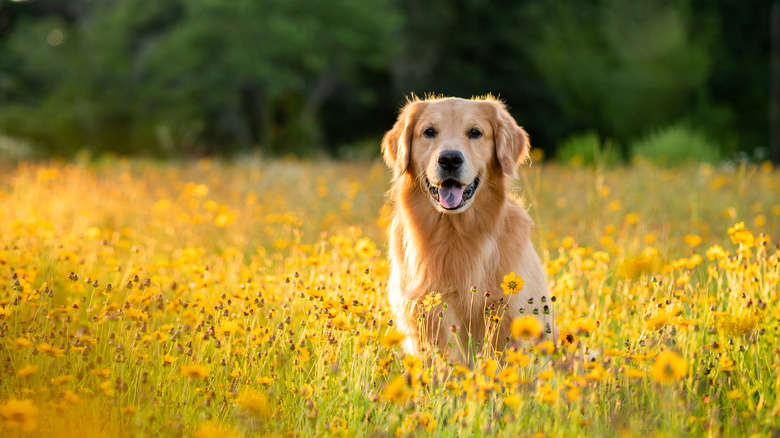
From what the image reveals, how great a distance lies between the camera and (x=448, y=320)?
2.65 metres

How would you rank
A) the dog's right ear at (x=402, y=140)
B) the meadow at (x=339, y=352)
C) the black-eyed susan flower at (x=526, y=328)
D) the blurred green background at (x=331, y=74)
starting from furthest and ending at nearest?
the blurred green background at (x=331, y=74)
the dog's right ear at (x=402, y=140)
the meadow at (x=339, y=352)
the black-eyed susan flower at (x=526, y=328)

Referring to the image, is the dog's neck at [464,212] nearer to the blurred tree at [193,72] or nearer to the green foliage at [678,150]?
the green foliage at [678,150]

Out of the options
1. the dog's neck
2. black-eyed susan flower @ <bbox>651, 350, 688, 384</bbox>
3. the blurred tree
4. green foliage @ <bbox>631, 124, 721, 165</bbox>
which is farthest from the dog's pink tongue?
the blurred tree

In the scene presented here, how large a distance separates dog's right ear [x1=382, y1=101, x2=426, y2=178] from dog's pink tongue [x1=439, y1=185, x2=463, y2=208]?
318mm

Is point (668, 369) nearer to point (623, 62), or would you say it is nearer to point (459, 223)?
point (459, 223)

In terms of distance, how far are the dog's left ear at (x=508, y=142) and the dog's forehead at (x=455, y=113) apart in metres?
0.08

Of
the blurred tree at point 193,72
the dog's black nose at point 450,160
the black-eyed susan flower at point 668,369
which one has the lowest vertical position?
the black-eyed susan flower at point 668,369

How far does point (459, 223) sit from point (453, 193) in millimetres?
172

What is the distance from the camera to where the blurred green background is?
1759 cm

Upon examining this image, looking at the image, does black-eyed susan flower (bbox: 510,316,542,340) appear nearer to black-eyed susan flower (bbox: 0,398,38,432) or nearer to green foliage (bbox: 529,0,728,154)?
black-eyed susan flower (bbox: 0,398,38,432)

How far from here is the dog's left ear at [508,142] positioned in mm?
3125

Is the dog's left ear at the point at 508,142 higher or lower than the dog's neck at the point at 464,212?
higher

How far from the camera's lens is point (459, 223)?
3.04 metres

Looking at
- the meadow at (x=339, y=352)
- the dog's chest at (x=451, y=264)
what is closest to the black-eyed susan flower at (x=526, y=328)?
the meadow at (x=339, y=352)
